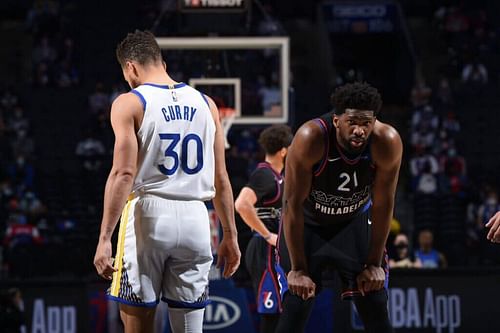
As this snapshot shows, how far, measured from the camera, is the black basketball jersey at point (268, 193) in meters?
7.85

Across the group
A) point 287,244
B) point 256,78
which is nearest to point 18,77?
point 256,78

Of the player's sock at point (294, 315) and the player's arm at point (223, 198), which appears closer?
the player's arm at point (223, 198)

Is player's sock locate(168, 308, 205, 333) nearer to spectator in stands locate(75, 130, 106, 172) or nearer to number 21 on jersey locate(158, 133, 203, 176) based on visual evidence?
number 21 on jersey locate(158, 133, 203, 176)

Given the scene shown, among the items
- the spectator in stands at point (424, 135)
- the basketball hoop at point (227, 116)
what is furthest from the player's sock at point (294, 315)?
the spectator in stands at point (424, 135)

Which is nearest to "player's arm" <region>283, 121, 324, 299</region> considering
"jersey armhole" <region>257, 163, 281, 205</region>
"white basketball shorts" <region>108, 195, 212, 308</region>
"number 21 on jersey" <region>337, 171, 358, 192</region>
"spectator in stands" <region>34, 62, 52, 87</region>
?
"number 21 on jersey" <region>337, 171, 358, 192</region>

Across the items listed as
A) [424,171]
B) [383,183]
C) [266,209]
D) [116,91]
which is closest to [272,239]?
[266,209]

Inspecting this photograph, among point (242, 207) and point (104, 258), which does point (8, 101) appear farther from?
point (104, 258)

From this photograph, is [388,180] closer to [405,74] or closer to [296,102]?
[296,102]

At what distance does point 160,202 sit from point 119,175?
0.28m

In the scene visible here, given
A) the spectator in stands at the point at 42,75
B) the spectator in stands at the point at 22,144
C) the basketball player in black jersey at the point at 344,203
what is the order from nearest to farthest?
the basketball player in black jersey at the point at 344,203
the spectator in stands at the point at 22,144
the spectator in stands at the point at 42,75

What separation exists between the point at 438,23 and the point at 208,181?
705 inches

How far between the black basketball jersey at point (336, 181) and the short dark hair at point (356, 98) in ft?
0.43

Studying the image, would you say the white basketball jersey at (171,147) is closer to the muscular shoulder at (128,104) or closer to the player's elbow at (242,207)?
the muscular shoulder at (128,104)

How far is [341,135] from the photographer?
17.6 ft
